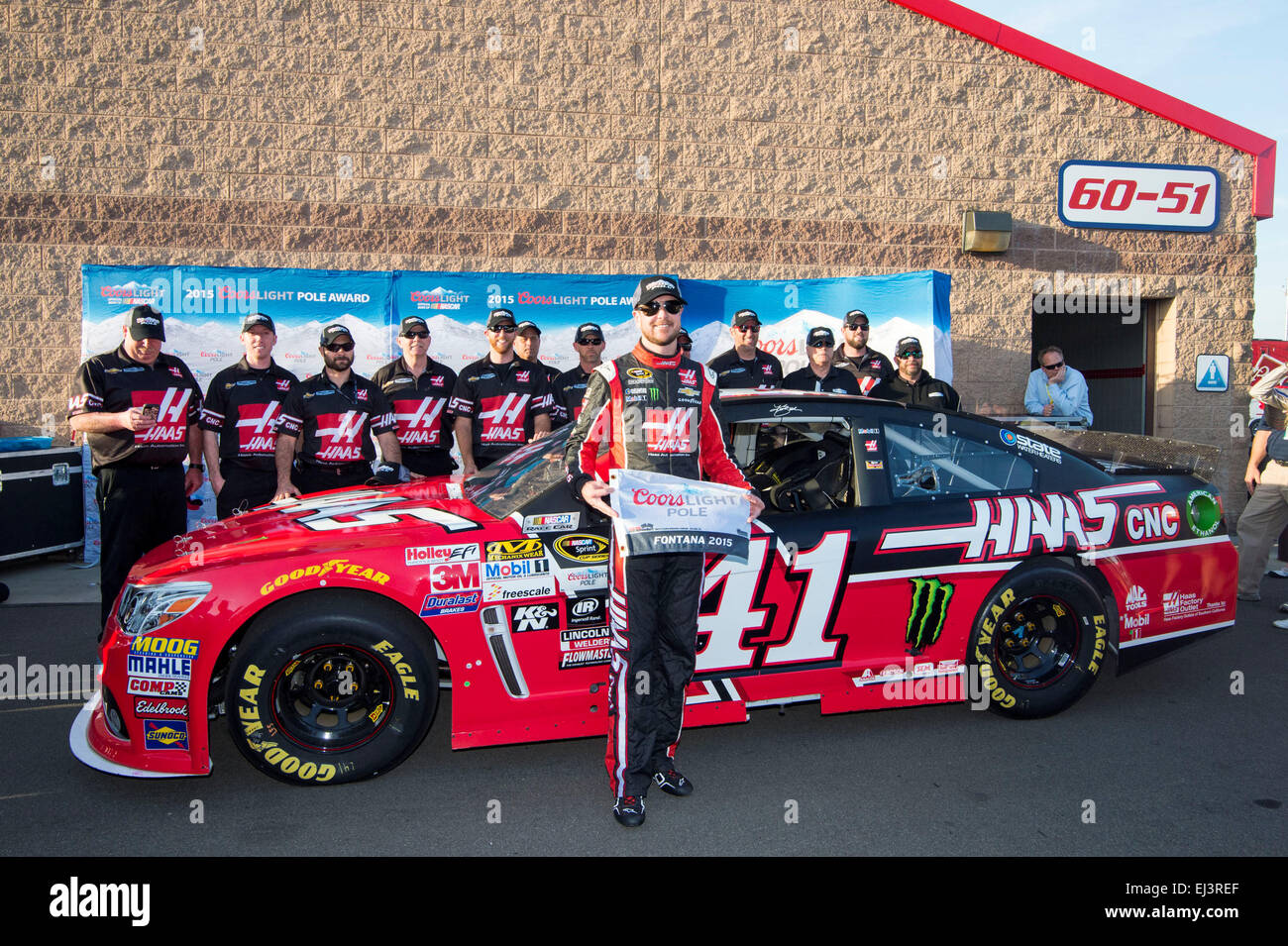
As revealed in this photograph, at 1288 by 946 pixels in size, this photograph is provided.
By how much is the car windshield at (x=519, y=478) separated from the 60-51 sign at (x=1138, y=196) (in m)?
7.81

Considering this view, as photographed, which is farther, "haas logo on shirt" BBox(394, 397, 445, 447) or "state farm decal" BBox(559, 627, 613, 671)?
"haas logo on shirt" BBox(394, 397, 445, 447)

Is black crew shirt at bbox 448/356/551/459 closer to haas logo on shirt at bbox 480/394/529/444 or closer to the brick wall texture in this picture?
haas logo on shirt at bbox 480/394/529/444

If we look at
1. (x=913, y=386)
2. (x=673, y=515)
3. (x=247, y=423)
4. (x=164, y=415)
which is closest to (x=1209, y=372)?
(x=913, y=386)

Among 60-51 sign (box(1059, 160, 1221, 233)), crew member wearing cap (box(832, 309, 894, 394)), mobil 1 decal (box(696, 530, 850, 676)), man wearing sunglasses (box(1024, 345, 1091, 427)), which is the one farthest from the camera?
60-51 sign (box(1059, 160, 1221, 233))

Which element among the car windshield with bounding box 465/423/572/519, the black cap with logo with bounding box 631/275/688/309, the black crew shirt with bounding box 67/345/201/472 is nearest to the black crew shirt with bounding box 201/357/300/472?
A: the black crew shirt with bounding box 67/345/201/472

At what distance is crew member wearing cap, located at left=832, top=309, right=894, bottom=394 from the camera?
7.25 metres

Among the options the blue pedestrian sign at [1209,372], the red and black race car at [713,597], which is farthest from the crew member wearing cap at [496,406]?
the blue pedestrian sign at [1209,372]

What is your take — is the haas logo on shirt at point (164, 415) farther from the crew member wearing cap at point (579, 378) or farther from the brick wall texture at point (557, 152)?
the brick wall texture at point (557, 152)

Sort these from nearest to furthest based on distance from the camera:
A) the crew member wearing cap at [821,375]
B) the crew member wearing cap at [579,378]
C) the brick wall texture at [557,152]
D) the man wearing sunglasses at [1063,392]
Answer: the crew member wearing cap at [579,378] → the crew member wearing cap at [821,375] → the brick wall texture at [557,152] → the man wearing sunglasses at [1063,392]

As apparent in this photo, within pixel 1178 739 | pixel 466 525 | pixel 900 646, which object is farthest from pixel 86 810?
pixel 1178 739

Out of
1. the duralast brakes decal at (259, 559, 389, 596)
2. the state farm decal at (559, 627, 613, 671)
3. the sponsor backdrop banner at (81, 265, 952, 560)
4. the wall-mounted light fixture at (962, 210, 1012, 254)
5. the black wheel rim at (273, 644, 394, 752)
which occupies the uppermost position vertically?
the wall-mounted light fixture at (962, 210, 1012, 254)

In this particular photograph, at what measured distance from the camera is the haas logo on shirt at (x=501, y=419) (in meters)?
6.30

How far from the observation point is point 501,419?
20.7 ft

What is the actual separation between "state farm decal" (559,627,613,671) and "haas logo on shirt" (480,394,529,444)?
2.92m
